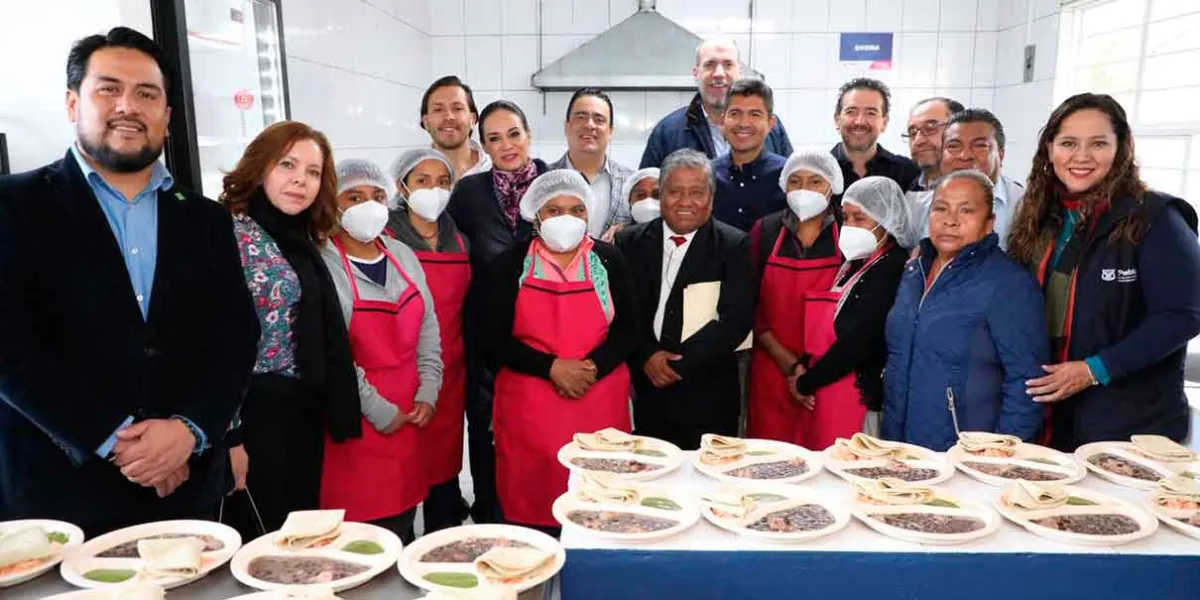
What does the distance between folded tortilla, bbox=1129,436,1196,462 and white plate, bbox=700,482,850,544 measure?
882 mm

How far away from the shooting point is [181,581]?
132 cm

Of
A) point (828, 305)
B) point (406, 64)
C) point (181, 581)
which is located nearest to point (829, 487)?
point (828, 305)

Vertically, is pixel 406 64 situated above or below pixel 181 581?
above

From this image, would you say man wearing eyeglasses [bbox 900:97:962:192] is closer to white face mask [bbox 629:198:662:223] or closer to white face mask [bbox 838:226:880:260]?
white face mask [bbox 838:226:880:260]

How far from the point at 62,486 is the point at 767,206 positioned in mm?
2456

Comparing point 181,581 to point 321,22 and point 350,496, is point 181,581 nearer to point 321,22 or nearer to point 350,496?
point 350,496

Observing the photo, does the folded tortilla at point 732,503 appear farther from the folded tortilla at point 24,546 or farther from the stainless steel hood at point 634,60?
the stainless steel hood at point 634,60

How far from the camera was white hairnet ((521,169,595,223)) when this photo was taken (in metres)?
2.53

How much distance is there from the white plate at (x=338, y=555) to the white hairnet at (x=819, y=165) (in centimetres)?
188

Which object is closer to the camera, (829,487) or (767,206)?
(829,487)

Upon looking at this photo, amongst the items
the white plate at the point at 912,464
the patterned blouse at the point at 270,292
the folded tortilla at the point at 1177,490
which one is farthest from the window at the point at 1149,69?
the patterned blouse at the point at 270,292

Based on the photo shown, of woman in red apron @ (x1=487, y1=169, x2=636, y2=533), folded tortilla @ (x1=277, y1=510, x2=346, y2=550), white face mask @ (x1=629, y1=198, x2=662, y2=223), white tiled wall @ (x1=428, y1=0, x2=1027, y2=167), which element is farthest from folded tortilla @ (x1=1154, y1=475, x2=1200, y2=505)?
white tiled wall @ (x1=428, y1=0, x2=1027, y2=167)

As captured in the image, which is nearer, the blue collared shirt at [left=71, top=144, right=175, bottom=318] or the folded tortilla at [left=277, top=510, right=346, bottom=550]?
the folded tortilla at [left=277, top=510, right=346, bottom=550]

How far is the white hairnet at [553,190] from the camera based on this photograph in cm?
253
